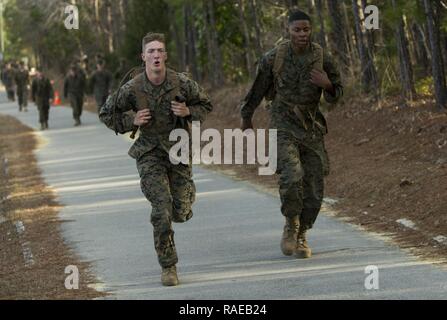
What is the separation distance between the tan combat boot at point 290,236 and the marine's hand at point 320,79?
48.0 inches

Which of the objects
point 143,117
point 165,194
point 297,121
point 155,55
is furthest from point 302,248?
point 155,55

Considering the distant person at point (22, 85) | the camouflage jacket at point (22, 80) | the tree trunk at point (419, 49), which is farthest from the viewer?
the distant person at point (22, 85)

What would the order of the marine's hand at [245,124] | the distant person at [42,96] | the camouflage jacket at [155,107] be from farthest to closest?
1. the distant person at [42,96]
2. the marine's hand at [245,124]
3. the camouflage jacket at [155,107]

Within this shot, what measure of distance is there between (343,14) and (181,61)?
69.4 feet

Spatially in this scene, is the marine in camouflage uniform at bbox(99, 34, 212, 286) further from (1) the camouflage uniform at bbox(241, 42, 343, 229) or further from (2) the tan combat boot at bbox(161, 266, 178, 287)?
(1) the camouflage uniform at bbox(241, 42, 343, 229)

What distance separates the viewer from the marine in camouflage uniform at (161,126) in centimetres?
976

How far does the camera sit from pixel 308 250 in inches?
426

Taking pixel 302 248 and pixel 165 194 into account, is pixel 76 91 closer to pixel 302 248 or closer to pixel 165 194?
pixel 302 248

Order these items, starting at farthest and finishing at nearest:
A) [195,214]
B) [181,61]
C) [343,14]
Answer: [181,61], [343,14], [195,214]

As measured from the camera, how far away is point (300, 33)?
1060 cm

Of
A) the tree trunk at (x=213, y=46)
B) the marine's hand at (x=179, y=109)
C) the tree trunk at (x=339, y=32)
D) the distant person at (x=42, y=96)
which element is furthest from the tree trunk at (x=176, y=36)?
the marine's hand at (x=179, y=109)

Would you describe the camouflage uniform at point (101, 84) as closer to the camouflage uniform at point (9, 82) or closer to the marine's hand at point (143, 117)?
the marine's hand at point (143, 117)
